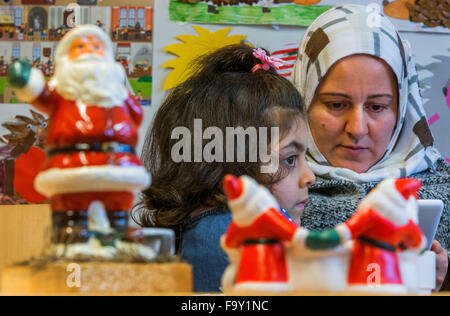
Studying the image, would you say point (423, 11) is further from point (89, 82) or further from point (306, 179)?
point (89, 82)

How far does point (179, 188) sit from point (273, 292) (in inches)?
20.6

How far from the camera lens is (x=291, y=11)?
1535mm

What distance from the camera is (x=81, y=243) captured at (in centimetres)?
46

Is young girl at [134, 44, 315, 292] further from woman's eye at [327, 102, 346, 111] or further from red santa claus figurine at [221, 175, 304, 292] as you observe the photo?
red santa claus figurine at [221, 175, 304, 292]

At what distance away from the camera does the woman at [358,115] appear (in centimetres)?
127

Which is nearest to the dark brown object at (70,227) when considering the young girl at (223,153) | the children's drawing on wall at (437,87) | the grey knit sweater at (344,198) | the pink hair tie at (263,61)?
the young girl at (223,153)

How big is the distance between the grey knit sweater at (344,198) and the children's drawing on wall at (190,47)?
43 cm

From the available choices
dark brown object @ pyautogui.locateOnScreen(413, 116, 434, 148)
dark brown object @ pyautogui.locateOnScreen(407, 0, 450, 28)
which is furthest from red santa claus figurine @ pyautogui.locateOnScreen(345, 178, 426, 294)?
dark brown object @ pyautogui.locateOnScreen(407, 0, 450, 28)

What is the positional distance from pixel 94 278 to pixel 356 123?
896 millimetres

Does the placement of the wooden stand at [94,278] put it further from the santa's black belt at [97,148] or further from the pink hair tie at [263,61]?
the pink hair tie at [263,61]

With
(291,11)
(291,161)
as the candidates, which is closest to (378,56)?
(291,11)

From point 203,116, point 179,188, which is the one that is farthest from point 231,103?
point 179,188

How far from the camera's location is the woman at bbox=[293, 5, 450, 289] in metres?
1.27

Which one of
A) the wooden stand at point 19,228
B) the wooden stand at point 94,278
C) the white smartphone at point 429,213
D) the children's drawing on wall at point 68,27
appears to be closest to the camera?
the wooden stand at point 94,278
